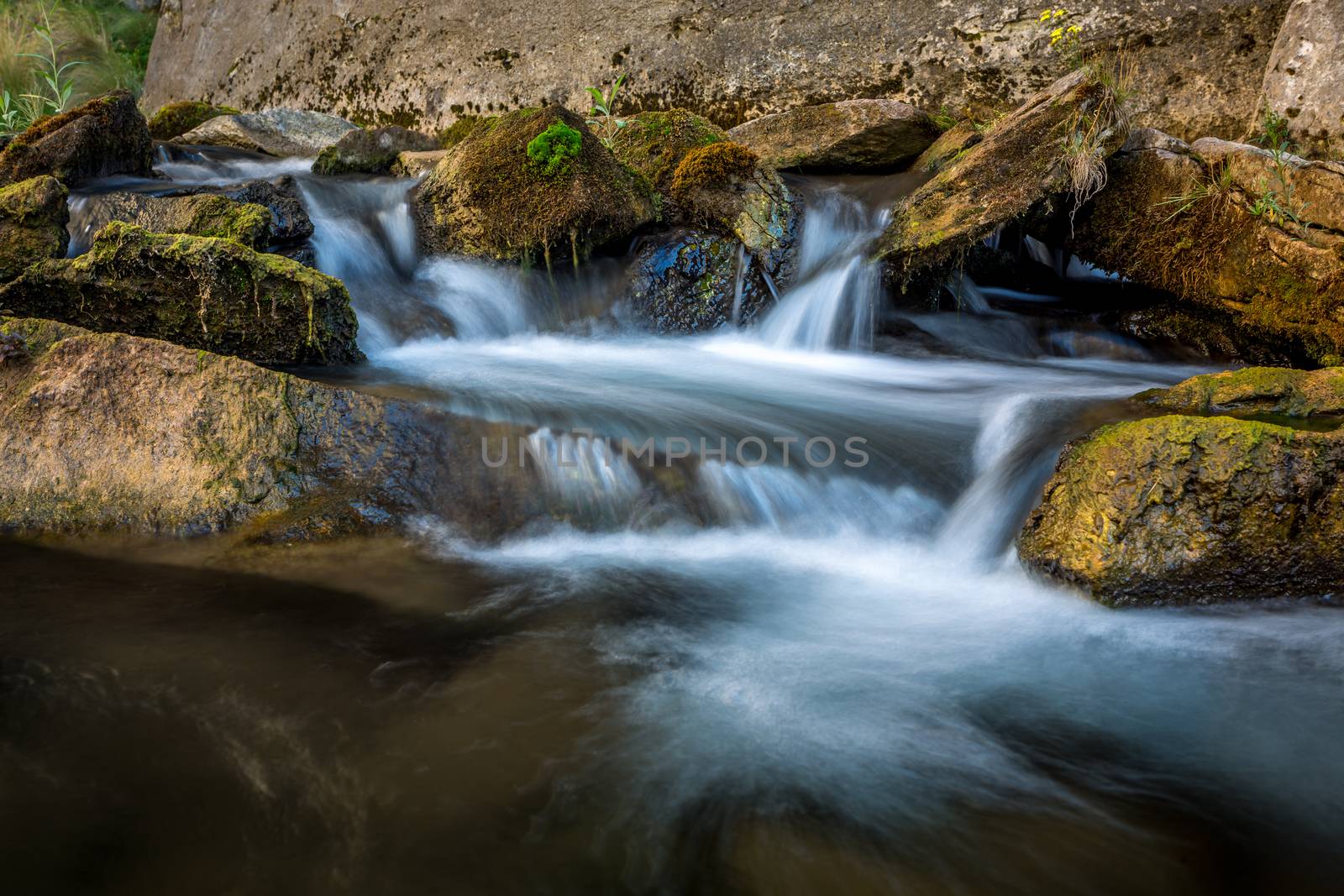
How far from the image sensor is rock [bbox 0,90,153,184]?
19.9 ft

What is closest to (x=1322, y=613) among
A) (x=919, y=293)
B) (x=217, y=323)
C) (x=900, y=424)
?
(x=900, y=424)

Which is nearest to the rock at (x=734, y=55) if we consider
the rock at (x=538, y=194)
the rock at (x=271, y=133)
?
the rock at (x=271, y=133)

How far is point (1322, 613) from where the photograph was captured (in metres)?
2.97

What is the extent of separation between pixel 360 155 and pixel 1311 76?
7356 millimetres

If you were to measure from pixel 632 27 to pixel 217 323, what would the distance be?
6.24 meters

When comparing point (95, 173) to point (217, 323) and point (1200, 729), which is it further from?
point (1200, 729)

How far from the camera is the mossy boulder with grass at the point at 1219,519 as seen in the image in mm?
2998

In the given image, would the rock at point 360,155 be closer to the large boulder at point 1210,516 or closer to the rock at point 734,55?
the rock at point 734,55

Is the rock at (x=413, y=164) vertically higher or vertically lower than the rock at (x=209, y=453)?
higher

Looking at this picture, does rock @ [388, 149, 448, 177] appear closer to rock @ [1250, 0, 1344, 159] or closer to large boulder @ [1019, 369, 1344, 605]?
large boulder @ [1019, 369, 1344, 605]

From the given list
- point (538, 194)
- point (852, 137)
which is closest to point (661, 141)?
point (538, 194)

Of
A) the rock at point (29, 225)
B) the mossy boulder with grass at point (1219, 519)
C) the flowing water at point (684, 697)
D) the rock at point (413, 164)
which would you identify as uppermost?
the rock at point (413, 164)

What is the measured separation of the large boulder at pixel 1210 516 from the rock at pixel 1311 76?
402 centimetres

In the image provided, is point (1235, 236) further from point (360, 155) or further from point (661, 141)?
point (360, 155)
